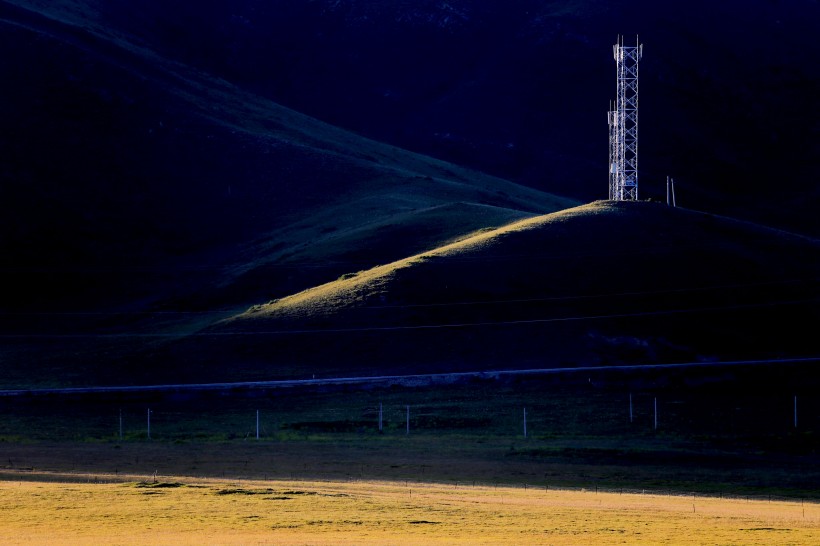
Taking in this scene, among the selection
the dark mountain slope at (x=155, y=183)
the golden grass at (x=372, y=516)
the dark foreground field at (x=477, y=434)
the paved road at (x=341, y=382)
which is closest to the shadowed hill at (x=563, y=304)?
the paved road at (x=341, y=382)

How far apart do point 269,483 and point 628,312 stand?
49.2 metres

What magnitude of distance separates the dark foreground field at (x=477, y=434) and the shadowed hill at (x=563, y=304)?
749 centimetres

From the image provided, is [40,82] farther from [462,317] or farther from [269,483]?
[269,483]

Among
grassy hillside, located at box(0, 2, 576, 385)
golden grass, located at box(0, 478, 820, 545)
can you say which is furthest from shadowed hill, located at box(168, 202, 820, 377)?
golden grass, located at box(0, 478, 820, 545)

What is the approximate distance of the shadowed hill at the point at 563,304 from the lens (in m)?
81.8

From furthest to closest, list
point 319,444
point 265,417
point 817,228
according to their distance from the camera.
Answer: point 817,228 → point 265,417 → point 319,444

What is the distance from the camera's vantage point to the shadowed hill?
268ft

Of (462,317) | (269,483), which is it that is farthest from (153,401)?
(269,483)

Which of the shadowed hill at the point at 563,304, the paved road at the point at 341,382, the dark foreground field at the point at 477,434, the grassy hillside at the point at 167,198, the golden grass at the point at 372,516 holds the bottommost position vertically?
the golden grass at the point at 372,516

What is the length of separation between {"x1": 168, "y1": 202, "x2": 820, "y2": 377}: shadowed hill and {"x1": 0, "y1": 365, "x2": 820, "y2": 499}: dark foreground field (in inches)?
295

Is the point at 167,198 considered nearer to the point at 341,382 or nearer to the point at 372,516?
the point at 341,382

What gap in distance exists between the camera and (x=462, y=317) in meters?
88.2

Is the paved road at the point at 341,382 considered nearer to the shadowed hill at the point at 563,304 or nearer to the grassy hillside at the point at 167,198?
the shadowed hill at the point at 563,304

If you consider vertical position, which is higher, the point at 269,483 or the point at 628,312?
the point at 628,312
